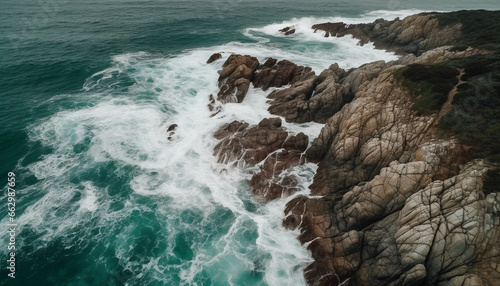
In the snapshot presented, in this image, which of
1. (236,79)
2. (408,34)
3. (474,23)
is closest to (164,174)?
(236,79)

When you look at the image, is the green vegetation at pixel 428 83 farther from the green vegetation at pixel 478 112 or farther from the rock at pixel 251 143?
the rock at pixel 251 143

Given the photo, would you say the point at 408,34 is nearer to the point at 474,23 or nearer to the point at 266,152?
the point at 474,23

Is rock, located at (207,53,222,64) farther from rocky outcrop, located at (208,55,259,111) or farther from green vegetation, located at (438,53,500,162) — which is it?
green vegetation, located at (438,53,500,162)

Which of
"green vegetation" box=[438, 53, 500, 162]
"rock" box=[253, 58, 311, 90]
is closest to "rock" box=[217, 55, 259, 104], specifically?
"rock" box=[253, 58, 311, 90]

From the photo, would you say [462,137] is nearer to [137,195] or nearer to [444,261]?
[444,261]

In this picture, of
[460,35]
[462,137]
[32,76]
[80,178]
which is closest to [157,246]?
[80,178]
